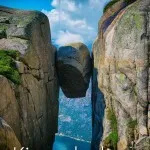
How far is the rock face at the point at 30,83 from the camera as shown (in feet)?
102

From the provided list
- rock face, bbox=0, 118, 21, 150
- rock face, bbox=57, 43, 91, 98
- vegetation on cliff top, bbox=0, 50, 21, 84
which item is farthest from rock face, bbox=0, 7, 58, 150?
rock face, bbox=0, 118, 21, 150

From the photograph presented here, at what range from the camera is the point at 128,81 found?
3444 centimetres

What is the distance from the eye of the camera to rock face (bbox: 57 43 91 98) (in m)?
49.2

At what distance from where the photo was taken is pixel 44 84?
41.9 m

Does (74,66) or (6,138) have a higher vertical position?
(74,66)

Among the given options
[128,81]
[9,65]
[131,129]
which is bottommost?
[131,129]

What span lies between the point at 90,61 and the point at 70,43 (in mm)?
3335

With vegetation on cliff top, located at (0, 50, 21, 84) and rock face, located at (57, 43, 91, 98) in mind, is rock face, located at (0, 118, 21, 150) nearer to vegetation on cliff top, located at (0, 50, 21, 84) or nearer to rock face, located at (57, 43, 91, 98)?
vegetation on cliff top, located at (0, 50, 21, 84)

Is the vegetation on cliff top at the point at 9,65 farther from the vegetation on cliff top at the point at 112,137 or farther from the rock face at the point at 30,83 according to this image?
the vegetation on cliff top at the point at 112,137

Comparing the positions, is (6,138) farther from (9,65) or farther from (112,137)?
(112,137)

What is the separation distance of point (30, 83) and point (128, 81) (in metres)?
8.27

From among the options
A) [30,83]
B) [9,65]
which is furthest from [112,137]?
[9,65]

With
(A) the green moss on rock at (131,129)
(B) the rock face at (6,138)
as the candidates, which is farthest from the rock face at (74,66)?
(B) the rock face at (6,138)

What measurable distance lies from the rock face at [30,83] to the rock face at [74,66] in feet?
5.02
